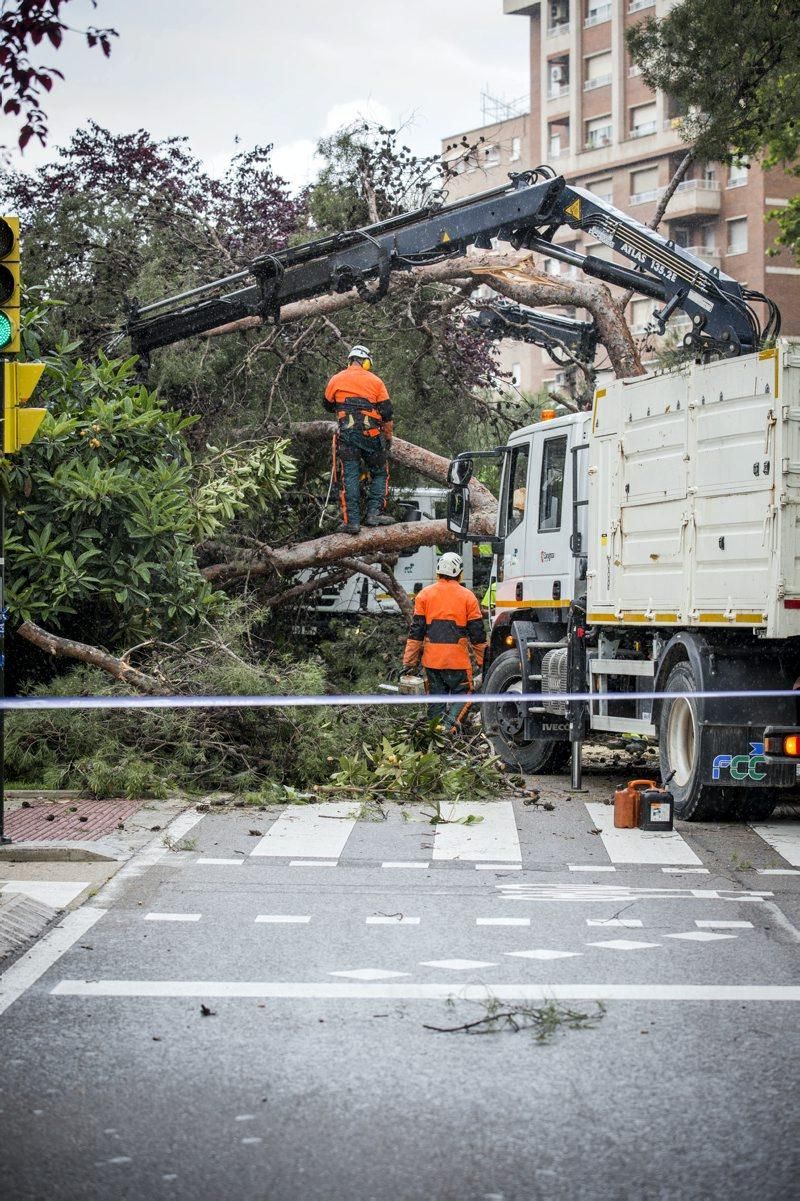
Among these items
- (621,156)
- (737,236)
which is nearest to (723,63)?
(737,236)

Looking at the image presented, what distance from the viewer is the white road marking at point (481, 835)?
10130 millimetres

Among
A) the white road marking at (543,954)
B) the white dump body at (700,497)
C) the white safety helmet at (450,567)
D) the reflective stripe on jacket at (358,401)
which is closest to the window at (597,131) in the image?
the reflective stripe on jacket at (358,401)

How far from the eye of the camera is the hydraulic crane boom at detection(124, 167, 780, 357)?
48.3 feet

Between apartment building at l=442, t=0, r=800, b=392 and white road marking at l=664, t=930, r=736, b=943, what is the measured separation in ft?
170

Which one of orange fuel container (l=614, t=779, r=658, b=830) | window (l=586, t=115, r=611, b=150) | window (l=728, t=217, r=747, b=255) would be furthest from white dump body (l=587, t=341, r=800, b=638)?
window (l=586, t=115, r=611, b=150)

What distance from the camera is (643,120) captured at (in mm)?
65375

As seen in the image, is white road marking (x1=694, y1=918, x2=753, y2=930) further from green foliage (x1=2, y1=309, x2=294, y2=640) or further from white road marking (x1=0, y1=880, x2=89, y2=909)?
green foliage (x1=2, y1=309, x2=294, y2=640)

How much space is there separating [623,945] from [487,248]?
994cm

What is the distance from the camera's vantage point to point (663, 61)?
55.7 feet

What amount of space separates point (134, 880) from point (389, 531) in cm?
886

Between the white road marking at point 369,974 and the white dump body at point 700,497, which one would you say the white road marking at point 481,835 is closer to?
the white dump body at point 700,497

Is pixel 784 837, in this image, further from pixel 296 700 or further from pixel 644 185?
pixel 644 185

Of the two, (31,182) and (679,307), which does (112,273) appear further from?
(679,307)

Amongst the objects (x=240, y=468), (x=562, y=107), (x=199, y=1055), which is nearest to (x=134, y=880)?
(x=199, y=1055)
